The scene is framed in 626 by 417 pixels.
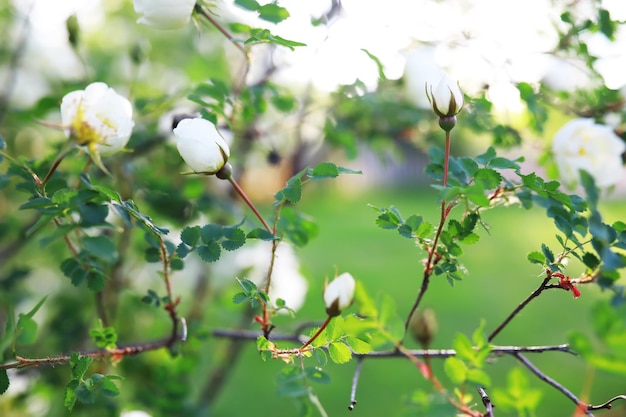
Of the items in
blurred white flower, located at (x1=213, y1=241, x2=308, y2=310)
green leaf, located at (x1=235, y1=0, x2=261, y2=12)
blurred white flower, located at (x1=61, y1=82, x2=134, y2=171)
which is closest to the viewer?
blurred white flower, located at (x1=61, y1=82, x2=134, y2=171)

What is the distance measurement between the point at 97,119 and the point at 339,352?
16.5 inches

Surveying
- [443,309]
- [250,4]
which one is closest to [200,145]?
[250,4]

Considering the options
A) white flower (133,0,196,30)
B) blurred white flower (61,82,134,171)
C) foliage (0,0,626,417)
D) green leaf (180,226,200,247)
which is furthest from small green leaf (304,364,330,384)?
white flower (133,0,196,30)

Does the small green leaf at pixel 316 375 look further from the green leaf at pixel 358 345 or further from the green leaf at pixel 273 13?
the green leaf at pixel 273 13

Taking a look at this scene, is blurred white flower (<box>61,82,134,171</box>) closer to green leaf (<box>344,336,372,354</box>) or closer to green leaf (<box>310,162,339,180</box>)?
green leaf (<box>310,162,339,180</box>)

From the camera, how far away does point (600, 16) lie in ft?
3.35

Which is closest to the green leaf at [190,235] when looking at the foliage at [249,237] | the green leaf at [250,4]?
the foliage at [249,237]

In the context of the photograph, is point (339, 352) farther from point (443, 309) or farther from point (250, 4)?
point (443, 309)

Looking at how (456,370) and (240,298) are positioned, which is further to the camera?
(240,298)

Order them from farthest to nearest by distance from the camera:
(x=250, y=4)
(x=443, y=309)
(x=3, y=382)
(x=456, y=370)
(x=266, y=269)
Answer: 1. (x=443, y=309)
2. (x=266, y=269)
3. (x=250, y=4)
4. (x=3, y=382)
5. (x=456, y=370)

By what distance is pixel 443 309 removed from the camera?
13.0ft

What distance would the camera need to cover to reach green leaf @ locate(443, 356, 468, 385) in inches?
24.9

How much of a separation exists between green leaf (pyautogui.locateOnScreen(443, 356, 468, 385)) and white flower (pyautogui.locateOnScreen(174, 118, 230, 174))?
1.26 ft

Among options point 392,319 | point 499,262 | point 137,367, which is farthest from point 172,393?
point 499,262
